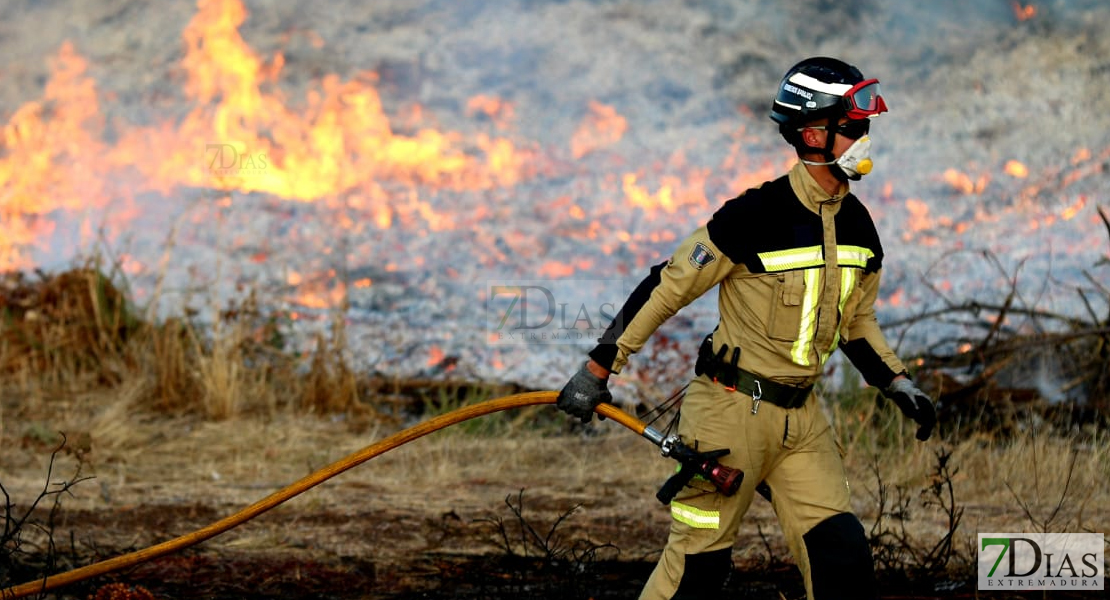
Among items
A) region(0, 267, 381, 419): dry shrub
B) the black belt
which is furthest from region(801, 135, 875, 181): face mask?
region(0, 267, 381, 419): dry shrub

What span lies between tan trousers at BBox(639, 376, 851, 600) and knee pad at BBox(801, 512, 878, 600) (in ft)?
0.11

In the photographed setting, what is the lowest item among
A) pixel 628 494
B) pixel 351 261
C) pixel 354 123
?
pixel 628 494

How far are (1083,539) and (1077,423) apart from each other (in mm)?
2777

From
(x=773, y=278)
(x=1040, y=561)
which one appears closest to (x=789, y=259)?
(x=773, y=278)

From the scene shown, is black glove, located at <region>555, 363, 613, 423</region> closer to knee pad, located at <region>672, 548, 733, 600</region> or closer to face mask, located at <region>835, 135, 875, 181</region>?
knee pad, located at <region>672, 548, 733, 600</region>

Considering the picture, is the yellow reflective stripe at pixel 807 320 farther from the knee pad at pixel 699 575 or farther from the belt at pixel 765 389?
the knee pad at pixel 699 575

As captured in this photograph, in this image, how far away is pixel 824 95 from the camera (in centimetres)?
352

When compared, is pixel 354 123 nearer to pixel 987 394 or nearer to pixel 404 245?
pixel 404 245

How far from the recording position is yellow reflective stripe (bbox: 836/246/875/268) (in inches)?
137

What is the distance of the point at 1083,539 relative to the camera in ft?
16.7

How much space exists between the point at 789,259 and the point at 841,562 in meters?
0.88

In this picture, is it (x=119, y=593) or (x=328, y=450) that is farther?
(x=328, y=450)

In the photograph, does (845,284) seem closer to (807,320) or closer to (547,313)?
(807,320)

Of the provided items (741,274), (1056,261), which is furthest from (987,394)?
(741,274)
